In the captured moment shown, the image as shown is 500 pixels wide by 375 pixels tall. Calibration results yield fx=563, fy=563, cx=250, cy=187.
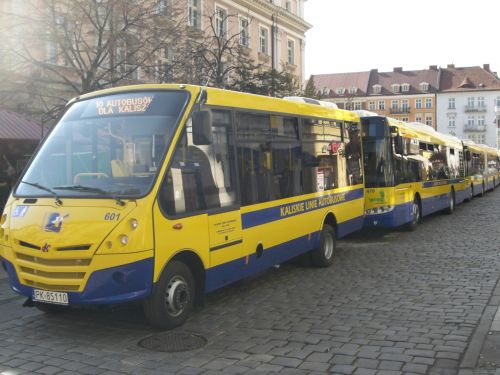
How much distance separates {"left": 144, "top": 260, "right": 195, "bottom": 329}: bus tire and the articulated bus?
1 cm

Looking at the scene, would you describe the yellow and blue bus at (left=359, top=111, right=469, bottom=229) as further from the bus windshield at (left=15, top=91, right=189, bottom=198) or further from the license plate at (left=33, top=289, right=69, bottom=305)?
the license plate at (left=33, top=289, right=69, bottom=305)

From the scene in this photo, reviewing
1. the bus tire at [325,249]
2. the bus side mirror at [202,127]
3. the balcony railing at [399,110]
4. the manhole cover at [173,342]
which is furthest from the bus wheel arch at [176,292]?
the balcony railing at [399,110]

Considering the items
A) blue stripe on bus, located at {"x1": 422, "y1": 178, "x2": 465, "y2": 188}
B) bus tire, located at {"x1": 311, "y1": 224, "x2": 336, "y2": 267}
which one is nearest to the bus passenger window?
bus tire, located at {"x1": 311, "y1": 224, "x2": 336, "y2": 267}

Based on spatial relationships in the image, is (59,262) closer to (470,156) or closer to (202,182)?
(202,182)

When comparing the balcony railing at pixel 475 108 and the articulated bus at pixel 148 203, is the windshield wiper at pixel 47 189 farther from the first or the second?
the balcony railing at pixel 475 108

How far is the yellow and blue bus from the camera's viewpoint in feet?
42.9

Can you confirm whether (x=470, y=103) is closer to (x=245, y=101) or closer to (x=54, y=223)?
(x=245, y=101)

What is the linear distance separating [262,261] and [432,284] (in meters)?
2.60

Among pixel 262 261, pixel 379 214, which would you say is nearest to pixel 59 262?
pixel 262 261

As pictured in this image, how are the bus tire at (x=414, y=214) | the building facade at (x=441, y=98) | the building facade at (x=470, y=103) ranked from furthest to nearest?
the building facade at (x=441, y=98) → the building facade at (x=470, y=103) → the bus tire at (x=414, y=214)

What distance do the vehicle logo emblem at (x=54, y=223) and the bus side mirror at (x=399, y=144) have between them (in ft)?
31.2

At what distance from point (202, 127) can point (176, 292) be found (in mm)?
1830

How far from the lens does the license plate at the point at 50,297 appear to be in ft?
18.6

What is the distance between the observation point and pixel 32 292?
593 centimetres
